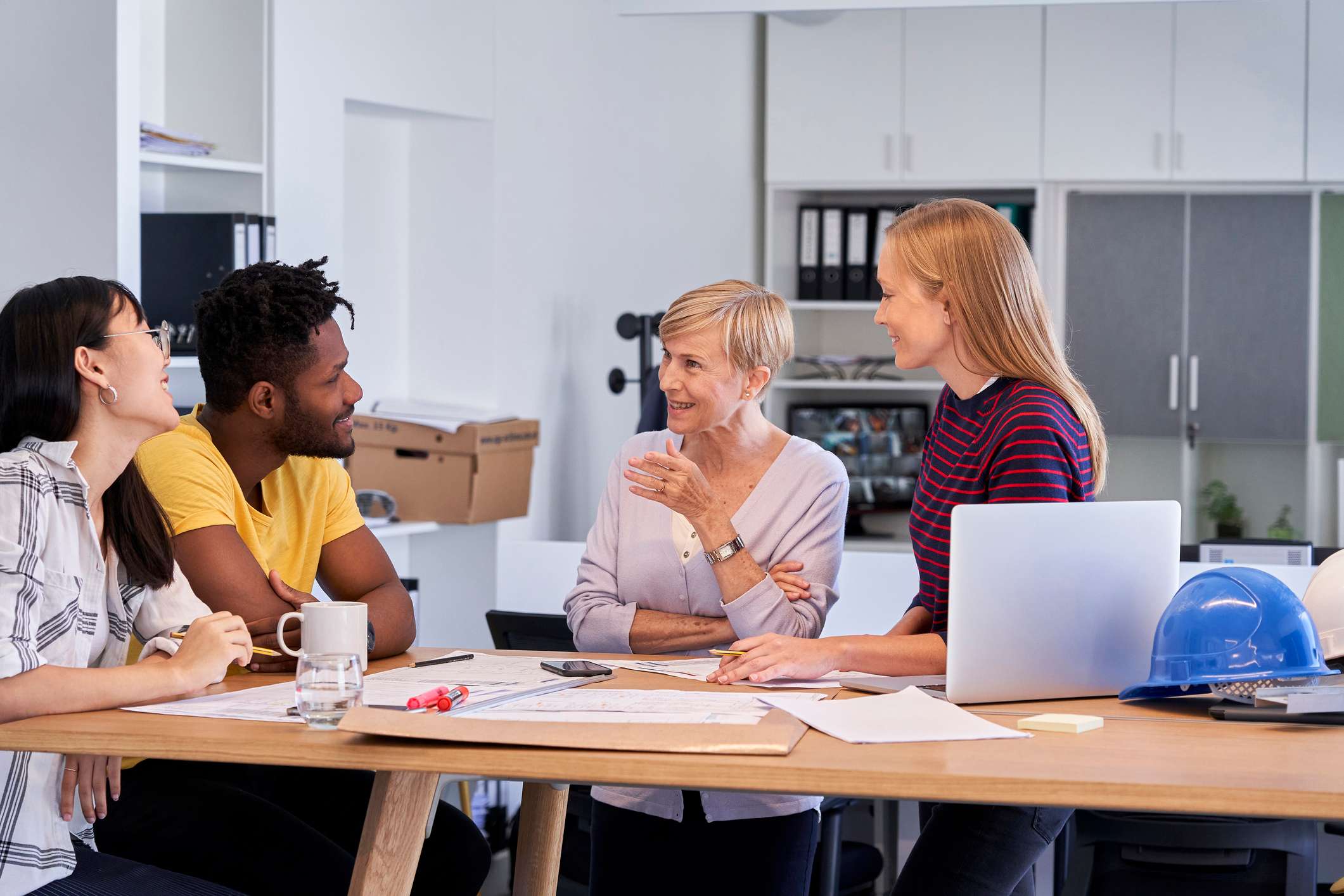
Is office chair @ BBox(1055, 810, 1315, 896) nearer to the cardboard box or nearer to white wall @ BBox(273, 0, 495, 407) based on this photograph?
the cardboard box

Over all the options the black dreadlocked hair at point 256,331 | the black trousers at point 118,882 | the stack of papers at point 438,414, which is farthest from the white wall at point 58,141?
the black trousers at point 118,882

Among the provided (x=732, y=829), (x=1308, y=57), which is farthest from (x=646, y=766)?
(x=1308, y=57)

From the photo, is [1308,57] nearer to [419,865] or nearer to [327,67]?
[327,67]

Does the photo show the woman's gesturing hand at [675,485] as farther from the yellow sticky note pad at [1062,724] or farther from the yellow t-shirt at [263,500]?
the yellow sticky note pad at [1062,724]

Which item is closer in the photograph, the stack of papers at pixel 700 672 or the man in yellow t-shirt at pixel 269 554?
the stack of papers at pixel 700 672

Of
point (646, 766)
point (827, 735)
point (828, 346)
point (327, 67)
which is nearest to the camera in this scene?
point (646, 766)

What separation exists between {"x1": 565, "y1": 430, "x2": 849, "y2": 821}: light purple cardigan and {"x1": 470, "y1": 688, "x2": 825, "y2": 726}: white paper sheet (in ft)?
1.48

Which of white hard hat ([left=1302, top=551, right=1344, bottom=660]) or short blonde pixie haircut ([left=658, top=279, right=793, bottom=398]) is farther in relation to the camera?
short blonde pixie haircut ([left=658, top=279, right=793, bottom=398])

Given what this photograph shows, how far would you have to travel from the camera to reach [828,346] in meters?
6.27

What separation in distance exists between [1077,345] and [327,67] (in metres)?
3.33

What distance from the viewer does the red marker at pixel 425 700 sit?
149 centimetres

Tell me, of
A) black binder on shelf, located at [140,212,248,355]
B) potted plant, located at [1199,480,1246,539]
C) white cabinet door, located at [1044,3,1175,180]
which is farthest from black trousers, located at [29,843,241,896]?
potted plant, located at [1199,480,1246,539]

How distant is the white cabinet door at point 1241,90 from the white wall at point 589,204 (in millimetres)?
1805

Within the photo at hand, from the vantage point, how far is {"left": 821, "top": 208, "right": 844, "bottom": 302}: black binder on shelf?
575cm
